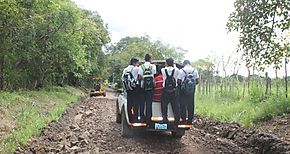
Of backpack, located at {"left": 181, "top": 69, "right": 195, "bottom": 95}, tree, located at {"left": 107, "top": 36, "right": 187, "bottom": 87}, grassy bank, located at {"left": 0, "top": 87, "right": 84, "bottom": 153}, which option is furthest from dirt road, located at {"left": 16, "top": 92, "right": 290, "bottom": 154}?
tree, located at {"left": 107, "top": 36, "right": 187, "bottom": 87}

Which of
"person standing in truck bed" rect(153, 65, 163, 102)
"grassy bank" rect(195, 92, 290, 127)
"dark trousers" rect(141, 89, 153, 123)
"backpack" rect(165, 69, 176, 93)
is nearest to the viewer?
"backpack" rect(165, 69, 176, 93)

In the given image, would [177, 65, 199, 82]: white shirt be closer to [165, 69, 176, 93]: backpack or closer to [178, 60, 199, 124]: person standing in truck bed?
[178, 60, 199, 124]: person standing in truck bed

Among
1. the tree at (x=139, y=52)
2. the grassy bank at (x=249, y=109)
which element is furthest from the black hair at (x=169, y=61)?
the tree at (x=139, y=52)

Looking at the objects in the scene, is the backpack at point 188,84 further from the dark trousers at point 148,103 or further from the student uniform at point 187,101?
the dark trousers at point 148,103

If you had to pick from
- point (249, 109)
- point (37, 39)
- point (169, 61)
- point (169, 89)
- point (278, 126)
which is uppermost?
point (37, 39)

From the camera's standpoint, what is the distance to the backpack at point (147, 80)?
9977mm

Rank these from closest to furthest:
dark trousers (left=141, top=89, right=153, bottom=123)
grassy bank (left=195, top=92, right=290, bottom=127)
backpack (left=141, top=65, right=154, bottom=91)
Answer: backpack (left=141, top=65, right=154, bottom=91) < dark trousers (left=141, top=89, right=153, bottom=123) < grassy bank (left=195, top=92, right=290, bottom=127)

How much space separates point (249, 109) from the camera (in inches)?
569

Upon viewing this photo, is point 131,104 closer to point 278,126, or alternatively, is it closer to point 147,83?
point 147,83

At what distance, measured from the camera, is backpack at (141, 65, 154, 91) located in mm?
→ 9977

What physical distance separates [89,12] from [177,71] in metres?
43.2

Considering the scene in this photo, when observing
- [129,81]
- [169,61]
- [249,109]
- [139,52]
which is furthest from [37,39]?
[139,52]

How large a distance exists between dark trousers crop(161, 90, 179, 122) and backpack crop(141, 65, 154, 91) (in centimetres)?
41

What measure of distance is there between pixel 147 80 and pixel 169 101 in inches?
31.6
